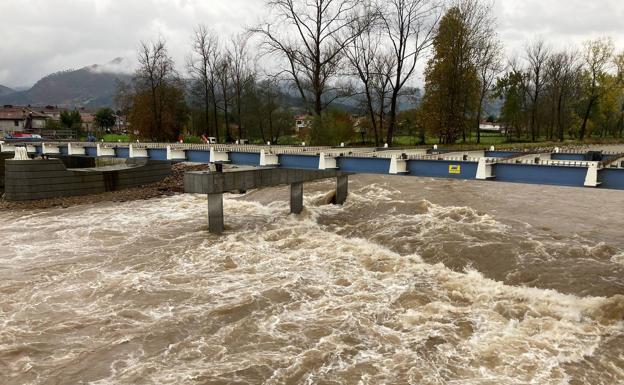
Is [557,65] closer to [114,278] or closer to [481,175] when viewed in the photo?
[481,175]

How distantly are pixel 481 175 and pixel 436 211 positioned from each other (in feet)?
26.5

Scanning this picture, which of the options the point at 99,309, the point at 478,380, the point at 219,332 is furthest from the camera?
the point at 99,309

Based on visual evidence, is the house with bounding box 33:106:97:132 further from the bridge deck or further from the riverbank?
the bridge deck

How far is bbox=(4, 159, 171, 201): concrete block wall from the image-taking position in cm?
2803

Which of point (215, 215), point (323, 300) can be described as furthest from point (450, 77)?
point (323, 300)

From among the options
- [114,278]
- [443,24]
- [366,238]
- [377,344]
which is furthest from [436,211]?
[443,24]

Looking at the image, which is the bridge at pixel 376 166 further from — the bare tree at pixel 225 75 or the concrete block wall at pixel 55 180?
the bare tree at pixel 225 75

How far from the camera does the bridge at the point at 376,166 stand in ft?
42.3

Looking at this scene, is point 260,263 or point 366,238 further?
point 366,238

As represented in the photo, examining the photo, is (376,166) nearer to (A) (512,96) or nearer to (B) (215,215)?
(B) (215,215)

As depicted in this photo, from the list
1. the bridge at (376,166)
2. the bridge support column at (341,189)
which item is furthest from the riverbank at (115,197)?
the bridge support column at (341,189)

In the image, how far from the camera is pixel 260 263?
15453 millimetres

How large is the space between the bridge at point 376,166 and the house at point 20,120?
79.8 metres

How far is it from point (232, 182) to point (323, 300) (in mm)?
10042
